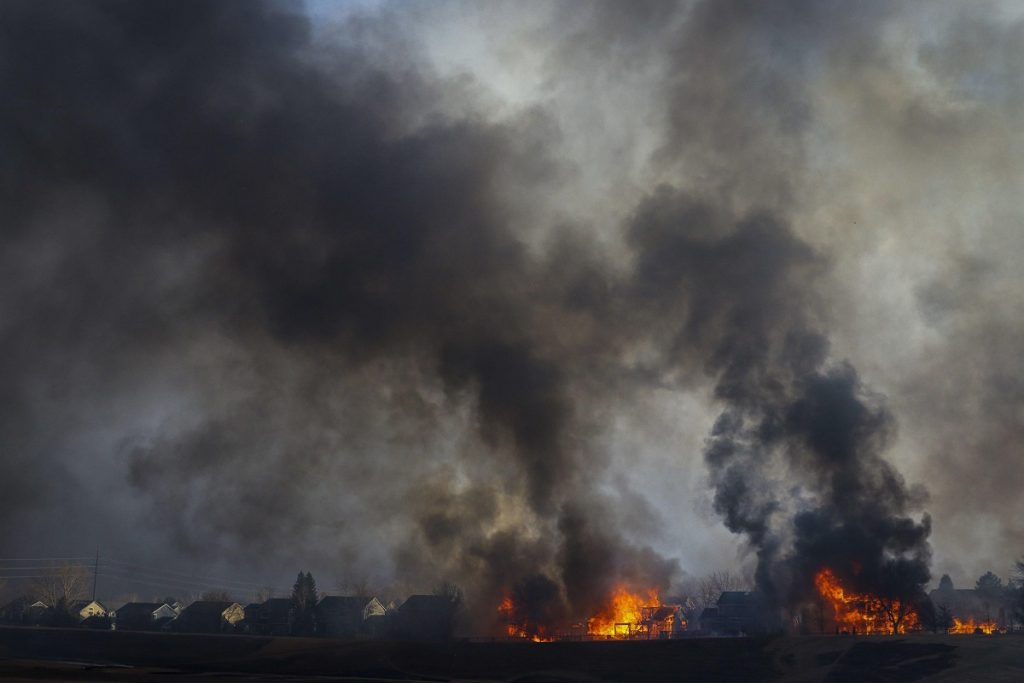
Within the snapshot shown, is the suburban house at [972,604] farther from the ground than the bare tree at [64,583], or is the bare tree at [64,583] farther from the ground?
the bare tree at [64,583]

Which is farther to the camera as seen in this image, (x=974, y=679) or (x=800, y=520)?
(x=800, y=520)

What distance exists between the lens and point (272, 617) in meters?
123

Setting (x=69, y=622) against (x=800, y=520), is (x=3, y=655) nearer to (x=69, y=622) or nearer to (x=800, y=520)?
(x=69, y=622)

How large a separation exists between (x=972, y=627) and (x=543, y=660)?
46326 mm

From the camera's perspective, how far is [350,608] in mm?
117562

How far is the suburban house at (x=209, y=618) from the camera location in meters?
125

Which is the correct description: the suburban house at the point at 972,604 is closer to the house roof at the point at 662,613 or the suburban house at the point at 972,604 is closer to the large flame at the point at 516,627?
the house roof at the point at 662,613

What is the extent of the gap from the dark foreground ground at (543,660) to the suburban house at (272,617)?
24140 mm

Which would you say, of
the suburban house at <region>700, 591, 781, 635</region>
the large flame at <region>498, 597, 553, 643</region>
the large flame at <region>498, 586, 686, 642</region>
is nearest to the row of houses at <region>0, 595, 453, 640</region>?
the large flame at <region>498, 597, 553, 643</region>

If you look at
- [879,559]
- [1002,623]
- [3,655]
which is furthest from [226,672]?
[1002,623]

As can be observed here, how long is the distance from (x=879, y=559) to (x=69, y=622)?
106 metres

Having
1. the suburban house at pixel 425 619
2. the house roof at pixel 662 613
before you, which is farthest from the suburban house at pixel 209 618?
the house roof at pixel 662 613

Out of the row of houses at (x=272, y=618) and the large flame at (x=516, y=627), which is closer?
the large flame at (x=516, y=627)

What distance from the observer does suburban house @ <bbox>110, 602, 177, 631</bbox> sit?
13075 cm
